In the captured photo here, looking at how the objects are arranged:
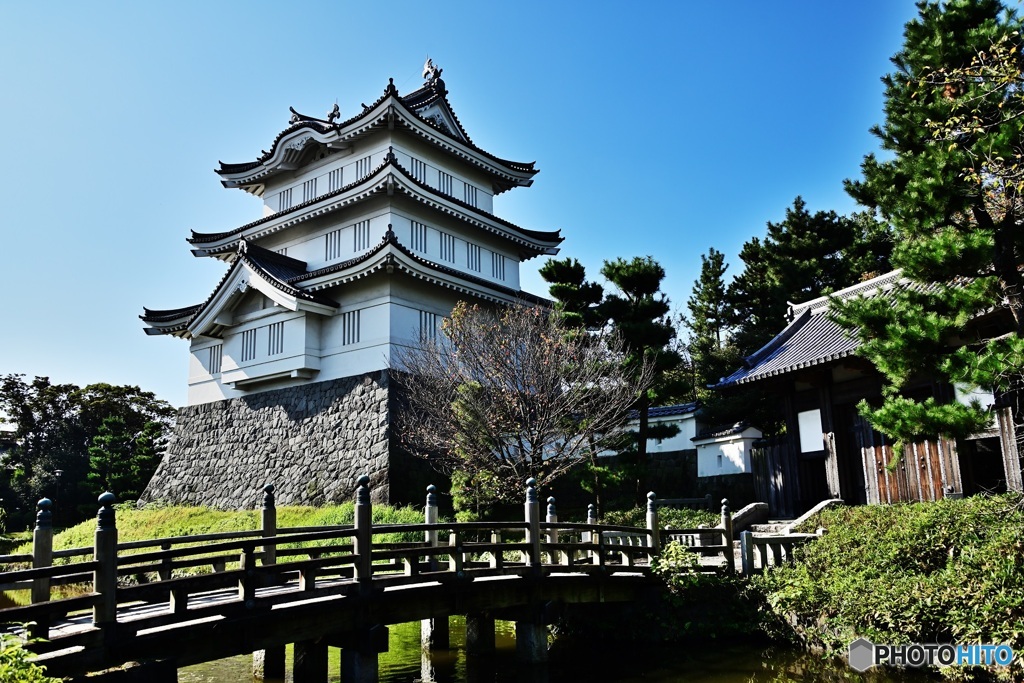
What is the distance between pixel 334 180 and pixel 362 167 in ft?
4.74

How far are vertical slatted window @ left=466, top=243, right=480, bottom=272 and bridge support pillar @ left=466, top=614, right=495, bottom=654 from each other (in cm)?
1731

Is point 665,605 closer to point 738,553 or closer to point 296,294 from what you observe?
point 738,553

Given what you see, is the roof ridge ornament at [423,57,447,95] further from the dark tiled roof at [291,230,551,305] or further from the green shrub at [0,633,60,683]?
the green shrub at [0,633,60,683]

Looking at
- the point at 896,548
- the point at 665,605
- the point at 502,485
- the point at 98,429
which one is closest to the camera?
the point at 896,548

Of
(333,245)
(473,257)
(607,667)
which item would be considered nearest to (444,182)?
(473,257)

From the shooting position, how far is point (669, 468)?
25.0 m

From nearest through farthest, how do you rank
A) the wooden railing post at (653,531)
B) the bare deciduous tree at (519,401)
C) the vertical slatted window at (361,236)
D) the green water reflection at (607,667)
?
the green water reflection at (607,667), the wooden railing post at (653,531), the bare deciduous tree at (519,401), the vertical slatted window at (361,236)

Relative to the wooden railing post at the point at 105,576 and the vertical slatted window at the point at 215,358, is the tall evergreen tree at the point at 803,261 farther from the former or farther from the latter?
the wooden railing post at the point at 105,576

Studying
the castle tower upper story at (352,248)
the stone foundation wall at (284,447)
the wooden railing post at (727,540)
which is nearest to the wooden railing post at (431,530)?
the wooden railing post at (727,540)

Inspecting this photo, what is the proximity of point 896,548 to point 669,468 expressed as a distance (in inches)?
546

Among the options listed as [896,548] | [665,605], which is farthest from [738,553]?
[896,548]

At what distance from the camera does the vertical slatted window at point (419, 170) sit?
91.8ft

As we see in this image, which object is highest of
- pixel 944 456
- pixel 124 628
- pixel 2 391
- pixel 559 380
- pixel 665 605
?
pixel 2 391

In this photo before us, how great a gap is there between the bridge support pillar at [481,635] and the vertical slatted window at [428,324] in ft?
40.2
